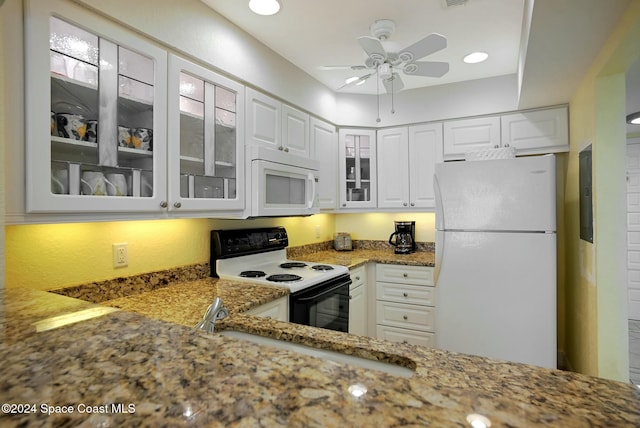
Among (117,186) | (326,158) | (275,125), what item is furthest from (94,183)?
(326,158)

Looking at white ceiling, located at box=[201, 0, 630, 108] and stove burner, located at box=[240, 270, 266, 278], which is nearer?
white ceiling, located at box=[201, 0, 630, 108]

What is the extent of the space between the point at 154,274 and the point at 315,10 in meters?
1.75

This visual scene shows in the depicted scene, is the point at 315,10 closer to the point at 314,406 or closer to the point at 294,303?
the point at 294,303

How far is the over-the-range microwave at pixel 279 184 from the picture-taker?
6.86 feet

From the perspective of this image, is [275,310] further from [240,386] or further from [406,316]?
[406,316]

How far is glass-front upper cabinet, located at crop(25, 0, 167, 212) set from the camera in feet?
3.80

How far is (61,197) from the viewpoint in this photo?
1212 millimetres

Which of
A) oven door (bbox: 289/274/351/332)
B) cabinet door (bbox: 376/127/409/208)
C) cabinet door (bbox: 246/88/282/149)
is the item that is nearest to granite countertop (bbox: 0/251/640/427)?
oven door (bbox: 289/274/351/332)

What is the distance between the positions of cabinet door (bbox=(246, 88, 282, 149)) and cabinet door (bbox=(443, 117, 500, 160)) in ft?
5.22

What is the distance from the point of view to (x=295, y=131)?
2.63 metres

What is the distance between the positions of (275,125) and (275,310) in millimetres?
1281

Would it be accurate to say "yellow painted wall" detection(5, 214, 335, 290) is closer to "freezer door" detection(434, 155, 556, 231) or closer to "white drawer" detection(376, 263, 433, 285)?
"white drawer" detection(376, 263, 433, 285)

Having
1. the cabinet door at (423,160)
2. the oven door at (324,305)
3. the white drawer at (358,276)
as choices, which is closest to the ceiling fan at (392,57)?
the cabinet door at (423,160)

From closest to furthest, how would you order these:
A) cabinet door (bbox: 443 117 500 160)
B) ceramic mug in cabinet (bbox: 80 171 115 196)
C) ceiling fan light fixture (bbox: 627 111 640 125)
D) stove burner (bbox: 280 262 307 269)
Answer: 1. ceramic mug in cabinet (bbox: 80 171 115 196)
2. stove burner (bbox: 280 262 307 269)
3. cabinet door (bbox: 443 117 500 160)
4. ceiling fan light fixture (bbox: 627 111 640 125)
